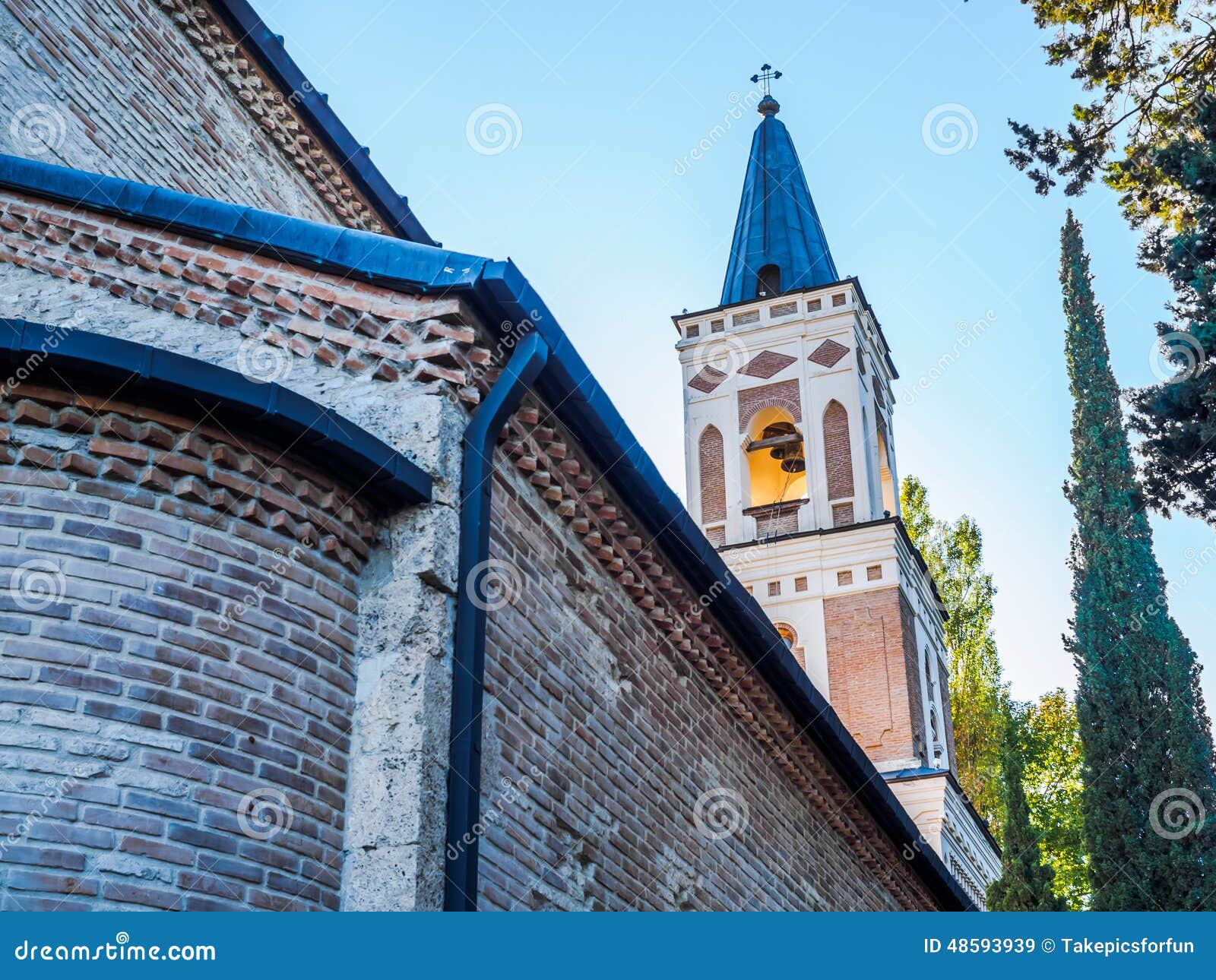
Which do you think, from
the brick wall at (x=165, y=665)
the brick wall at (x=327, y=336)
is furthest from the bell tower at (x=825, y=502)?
the brick wall at (x=165, y=665)

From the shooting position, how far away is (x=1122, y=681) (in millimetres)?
15008

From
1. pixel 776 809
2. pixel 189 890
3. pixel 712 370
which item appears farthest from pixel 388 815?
pixel 712 370

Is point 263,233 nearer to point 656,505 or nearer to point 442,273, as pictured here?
point 442,273

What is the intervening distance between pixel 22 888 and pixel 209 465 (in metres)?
1.65

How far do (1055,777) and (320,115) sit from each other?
2394cm

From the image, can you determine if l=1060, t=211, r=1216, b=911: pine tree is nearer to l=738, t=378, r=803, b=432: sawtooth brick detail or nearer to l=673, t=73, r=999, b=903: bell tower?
l=673, t=73, r=999, b=903: bell tower

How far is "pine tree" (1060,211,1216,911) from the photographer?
536 inches

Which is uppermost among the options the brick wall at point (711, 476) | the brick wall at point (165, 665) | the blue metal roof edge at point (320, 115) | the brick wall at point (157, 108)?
the brick wall at point (711, 476)

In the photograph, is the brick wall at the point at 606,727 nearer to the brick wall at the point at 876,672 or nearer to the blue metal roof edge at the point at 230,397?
the blue metal roof edge at the point at 230,397

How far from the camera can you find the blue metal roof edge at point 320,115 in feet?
33.6

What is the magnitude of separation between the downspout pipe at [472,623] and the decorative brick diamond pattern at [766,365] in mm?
17303

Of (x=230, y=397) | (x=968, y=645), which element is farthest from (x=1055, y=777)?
(x=230, y=397)

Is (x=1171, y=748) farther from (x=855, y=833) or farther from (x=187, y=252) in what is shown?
(x=187, y=252)

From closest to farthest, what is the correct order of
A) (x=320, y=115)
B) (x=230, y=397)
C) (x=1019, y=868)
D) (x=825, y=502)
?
(x=230, y=397) → (x=320, y=115) → (x=1019, y=868) → (x=825, y=502)
